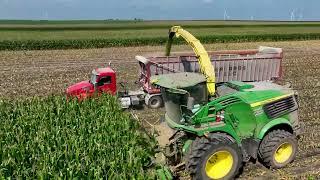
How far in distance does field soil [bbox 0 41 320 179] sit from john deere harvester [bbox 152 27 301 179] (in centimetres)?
67

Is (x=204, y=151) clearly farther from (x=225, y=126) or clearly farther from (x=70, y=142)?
(x=70, y=142)

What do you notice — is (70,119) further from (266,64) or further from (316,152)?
(266,64)

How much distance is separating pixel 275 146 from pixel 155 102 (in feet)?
26.4

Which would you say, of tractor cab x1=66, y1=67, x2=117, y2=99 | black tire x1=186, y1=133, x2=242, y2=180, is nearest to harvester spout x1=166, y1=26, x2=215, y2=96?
black tire x1=186, y1=133, x2=242, y2=180

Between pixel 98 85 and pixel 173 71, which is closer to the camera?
pixel 98 85

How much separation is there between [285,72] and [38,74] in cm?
1637

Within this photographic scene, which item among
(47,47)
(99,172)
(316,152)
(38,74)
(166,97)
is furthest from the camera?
(47,47)

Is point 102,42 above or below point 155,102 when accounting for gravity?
above

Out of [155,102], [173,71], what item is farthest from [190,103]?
[173,71]

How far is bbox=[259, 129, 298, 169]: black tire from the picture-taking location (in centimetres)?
955

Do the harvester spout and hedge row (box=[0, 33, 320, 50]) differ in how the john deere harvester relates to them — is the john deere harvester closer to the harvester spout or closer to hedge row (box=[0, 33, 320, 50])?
the harvester spout

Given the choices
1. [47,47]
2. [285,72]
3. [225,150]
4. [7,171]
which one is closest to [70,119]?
[7,171]

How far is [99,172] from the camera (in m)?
8.02

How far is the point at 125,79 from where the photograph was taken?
23.2 m
